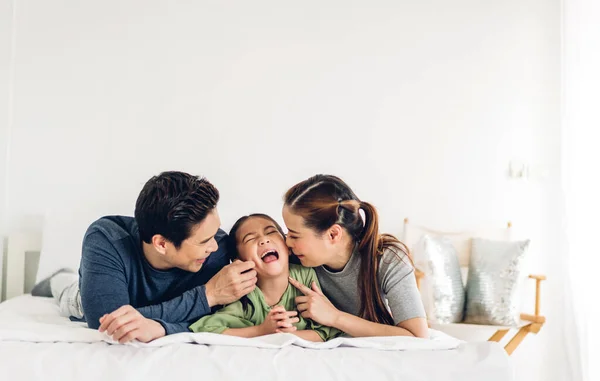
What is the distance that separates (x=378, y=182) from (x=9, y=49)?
206 centimetres

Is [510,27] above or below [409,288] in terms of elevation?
above

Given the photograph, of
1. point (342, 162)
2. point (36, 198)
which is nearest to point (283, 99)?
point (342, 162)

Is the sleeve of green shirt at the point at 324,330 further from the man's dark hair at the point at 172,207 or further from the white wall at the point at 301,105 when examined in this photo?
the white wall at the point at 301,105

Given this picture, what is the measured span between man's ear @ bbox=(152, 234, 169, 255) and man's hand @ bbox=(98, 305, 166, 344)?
0.22m

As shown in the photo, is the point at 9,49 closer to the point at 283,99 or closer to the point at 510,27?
the point at 283,99

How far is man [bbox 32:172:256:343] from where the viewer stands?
5.68 ft

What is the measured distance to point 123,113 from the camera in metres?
3.36

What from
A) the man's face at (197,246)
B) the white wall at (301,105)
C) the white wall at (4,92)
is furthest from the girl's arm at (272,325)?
the white wall at (4,92)

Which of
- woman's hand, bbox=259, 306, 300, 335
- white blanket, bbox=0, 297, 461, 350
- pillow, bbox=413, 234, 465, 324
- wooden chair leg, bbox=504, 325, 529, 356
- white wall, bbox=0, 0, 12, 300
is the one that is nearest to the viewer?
white blanket, bbox=0, 297, 461, 350

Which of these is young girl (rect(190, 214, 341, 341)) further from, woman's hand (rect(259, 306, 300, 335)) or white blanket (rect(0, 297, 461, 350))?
white blanket (rect(0, 297, 461, 350))

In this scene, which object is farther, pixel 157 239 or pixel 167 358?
pixel 157 239

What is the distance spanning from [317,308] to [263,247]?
23 centimetres

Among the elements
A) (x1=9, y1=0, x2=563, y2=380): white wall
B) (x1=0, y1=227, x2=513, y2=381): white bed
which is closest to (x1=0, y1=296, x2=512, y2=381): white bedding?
(x1=0, y1=227, x2=513, y2=381): white bed

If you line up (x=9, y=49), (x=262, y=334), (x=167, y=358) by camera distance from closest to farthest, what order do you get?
1. (x=167, y=358)
2. (x=262, y=334)
3. (x=9, y=49)
